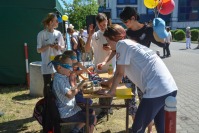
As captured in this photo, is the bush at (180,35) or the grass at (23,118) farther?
the bush at (180,35)

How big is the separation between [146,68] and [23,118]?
3.31 m

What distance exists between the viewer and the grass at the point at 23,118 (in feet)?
14.3

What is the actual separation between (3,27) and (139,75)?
5.78 metres

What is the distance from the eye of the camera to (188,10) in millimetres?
53250

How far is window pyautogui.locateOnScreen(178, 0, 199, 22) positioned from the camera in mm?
52438

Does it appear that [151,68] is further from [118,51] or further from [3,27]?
[3,27]

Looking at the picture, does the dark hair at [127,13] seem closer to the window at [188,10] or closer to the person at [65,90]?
the person at [65,90]

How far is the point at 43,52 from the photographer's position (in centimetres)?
463

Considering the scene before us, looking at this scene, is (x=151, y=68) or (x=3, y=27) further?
(x=3, y=27)

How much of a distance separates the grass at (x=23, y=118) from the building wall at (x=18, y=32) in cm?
87

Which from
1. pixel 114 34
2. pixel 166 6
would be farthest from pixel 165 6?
pixel 114 34

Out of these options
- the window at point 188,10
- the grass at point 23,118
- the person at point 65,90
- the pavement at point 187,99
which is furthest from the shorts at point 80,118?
the window at point 188,10

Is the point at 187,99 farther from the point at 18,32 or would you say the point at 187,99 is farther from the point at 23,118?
the point at 18,32

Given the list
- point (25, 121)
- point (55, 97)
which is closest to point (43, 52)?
point (25, 121)
